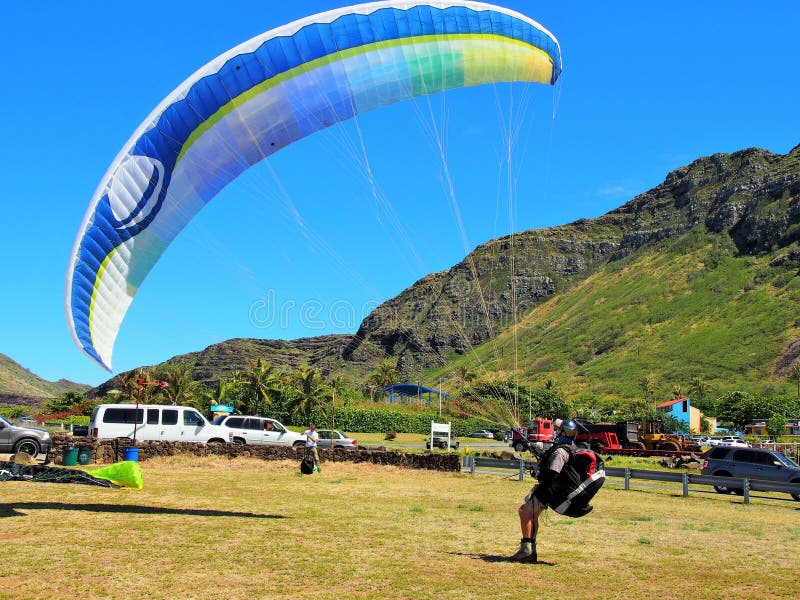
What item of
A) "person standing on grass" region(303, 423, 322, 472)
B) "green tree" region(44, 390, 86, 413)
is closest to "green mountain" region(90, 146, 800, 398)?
"green tree" region(44, 390, 86, 413)

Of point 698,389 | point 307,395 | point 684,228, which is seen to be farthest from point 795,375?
point 684,228

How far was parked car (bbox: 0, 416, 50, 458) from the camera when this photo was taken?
20438 millimetres

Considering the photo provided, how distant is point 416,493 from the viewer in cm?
1638

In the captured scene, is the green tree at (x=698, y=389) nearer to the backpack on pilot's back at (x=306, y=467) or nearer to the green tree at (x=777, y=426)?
the green tree at (x=777, y=426)

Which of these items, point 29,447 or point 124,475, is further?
point 29,447

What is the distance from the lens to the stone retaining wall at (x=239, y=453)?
2034 cm

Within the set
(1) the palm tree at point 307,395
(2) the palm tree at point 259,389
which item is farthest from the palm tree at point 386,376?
(2) the palm tree at point 259,389

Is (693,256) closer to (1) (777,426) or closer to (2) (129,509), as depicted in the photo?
(1) (777,426)

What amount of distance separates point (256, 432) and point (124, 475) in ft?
39.2

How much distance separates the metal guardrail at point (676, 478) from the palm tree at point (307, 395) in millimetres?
40707

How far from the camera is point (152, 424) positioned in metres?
23.4

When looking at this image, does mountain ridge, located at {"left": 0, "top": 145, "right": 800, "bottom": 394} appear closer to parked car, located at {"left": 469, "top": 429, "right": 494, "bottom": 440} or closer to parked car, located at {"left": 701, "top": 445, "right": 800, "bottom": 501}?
parked car, located at {"left": 469, "top": 429, "right": 494, "bottom": 440}

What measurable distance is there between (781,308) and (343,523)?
11959cm

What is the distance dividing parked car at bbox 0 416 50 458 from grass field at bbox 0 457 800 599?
7009mm
